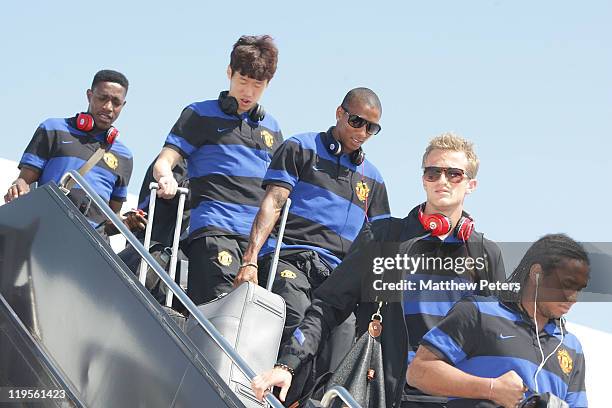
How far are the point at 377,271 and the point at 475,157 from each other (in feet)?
2.61

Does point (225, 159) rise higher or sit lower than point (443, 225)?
higher

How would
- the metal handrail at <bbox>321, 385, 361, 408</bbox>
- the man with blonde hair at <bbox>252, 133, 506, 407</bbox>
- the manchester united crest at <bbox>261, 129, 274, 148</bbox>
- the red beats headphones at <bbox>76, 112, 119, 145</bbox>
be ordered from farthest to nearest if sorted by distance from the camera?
1. the red beats headphones at <bbox>76, 112, 119, 145</bbox>
2. the manchester united crest at <bbox>261, 129, 274, 148</bbox>
3. the man with blonde hair at <bbox>252, 133, 506, 407</bbox>
4. the metal handrail at <bbox>321, 385, 361, 408</bbox>

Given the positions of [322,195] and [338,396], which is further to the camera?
[322,195]

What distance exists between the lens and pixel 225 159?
7344 mm

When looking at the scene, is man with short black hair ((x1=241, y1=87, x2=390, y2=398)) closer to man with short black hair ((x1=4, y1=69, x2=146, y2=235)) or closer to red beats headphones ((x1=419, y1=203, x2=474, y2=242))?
red beats headphones ((x1=419, y1=203, x2=474, y2=242))

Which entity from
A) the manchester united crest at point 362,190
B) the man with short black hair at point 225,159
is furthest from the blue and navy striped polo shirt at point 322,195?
the man with short black hair at point 225,159

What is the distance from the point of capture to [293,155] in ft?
22.4

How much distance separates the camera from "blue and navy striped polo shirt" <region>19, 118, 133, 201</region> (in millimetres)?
8398

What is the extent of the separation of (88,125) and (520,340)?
4.54 meters

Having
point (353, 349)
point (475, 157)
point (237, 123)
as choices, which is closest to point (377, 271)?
point (353, 349)

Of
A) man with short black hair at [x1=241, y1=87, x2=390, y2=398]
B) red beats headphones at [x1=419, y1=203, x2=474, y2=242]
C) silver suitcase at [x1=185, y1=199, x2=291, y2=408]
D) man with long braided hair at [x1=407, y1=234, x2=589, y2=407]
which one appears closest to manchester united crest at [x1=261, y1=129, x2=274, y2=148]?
man with short black hair at [x1=241, y1=87, x2=390, y2=398]

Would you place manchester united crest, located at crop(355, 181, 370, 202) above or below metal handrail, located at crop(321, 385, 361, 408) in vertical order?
above

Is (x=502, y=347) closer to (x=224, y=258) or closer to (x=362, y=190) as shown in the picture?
(x=362, y=190)

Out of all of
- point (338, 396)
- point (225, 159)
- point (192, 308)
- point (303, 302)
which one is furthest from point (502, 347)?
point (225, 159)
